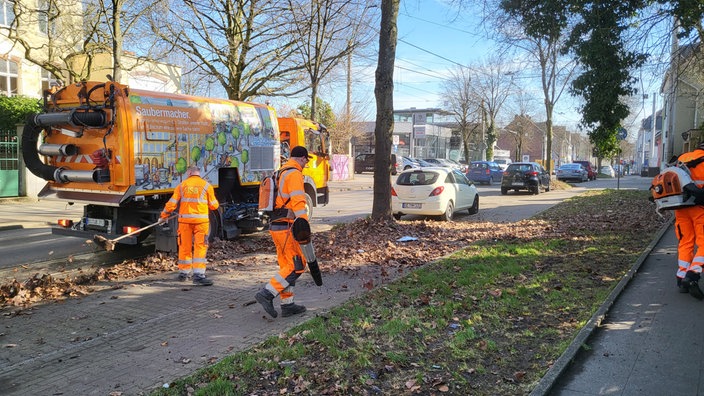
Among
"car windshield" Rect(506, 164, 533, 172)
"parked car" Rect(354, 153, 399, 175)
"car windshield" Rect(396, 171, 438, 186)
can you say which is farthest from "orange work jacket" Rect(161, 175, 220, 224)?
"parked car" Rect(354, 153, 399, 175)

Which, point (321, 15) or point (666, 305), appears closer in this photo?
point (666, 305)

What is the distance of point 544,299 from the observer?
19.8ft

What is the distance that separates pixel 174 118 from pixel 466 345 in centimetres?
646

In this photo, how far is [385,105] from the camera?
35.2ft

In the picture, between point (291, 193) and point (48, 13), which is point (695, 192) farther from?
point (48, 13)

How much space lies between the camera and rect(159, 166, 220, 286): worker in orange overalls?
694cm

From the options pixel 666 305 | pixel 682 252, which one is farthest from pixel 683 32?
pixel 666 305

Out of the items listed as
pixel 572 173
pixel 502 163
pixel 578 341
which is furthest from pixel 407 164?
pixel 578 341

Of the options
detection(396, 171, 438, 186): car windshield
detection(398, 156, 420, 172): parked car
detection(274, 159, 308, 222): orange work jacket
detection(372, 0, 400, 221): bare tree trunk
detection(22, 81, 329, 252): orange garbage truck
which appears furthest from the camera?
detection(398, 156, 420, 172): parked car

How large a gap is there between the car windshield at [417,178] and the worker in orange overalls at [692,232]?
24.5ft

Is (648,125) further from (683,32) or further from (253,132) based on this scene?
(253,132)

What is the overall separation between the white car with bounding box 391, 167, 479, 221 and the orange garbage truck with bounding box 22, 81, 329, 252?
536cm

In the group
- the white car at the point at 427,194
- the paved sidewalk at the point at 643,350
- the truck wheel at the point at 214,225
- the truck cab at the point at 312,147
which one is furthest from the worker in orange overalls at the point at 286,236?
the white car at the point at 427,194

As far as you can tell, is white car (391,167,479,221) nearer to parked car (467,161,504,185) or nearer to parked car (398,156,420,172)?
parked car (467,161,504,185)
